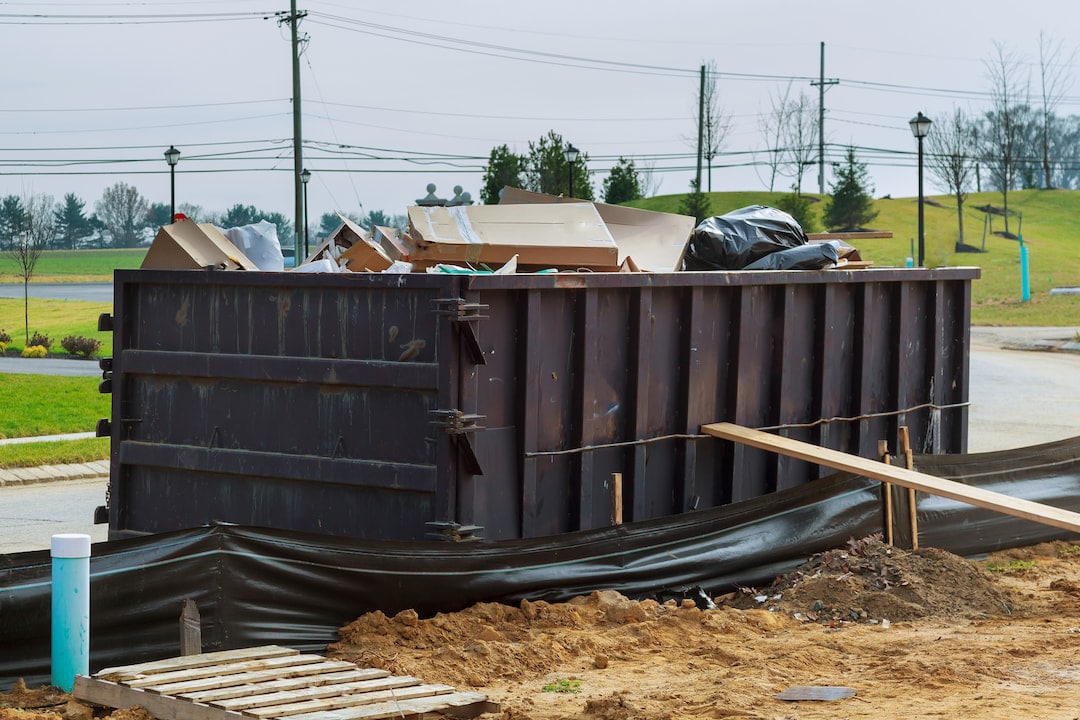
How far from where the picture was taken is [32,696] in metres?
5.34

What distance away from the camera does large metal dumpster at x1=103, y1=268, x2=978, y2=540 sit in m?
6.31

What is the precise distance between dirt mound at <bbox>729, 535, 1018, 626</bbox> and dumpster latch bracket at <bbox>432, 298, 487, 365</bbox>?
2294mm

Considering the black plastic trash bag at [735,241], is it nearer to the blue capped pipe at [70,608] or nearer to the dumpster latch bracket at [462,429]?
the dumpster latch bracket at [462,429]

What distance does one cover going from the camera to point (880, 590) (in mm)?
7105

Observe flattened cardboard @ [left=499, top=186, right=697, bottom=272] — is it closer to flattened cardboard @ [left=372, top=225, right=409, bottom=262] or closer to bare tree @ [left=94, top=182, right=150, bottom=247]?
flattened cardboard @ [left=372, top=225, right=409, bottom=262]

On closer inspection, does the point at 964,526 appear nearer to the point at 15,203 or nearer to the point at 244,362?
the point at 244,362

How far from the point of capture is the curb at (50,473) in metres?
13.4

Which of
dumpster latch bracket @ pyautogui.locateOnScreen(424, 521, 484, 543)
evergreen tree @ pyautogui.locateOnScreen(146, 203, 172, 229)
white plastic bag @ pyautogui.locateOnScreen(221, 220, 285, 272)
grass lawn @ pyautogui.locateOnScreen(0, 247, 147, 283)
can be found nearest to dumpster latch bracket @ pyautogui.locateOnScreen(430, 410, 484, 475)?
dumpster latch bracket @ pyautogui.locateOnScreen(424, 521, 484, 543)

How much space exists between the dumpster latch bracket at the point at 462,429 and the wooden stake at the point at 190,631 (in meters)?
1.42

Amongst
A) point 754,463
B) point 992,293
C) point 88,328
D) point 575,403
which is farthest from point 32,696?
point 992,293

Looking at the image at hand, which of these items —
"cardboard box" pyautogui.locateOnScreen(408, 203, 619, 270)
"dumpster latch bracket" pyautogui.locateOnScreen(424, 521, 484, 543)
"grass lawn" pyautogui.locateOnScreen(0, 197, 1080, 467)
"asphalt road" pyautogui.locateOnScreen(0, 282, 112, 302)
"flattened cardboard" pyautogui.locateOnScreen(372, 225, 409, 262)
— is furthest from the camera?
"asphalt road" pyautogui.locateOnScreen(0, 282, 112, 302)

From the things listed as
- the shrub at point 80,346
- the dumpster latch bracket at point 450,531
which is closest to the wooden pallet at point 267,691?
the dumpster latch bracket at point 450,531

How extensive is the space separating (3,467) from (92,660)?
914 centimetres

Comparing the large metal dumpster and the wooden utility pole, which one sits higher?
the wooden utility pole
